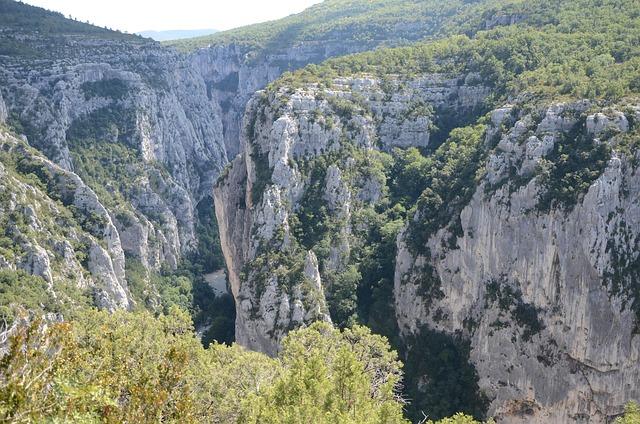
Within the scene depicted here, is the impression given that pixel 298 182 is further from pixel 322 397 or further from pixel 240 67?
pixel 240 67

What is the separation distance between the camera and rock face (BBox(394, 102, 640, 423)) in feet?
151

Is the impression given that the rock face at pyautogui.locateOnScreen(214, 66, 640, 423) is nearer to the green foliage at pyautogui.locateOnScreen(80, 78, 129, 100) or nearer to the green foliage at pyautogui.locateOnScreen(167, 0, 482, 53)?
the green foliage at pyautogui.locateOnScreen(80, 78, 129, 100)

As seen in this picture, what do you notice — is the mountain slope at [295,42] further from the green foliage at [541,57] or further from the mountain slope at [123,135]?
the green foliage at [541,57]

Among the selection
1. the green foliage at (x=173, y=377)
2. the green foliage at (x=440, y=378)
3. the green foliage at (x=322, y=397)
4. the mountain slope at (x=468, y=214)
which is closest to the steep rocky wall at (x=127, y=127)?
the mountain slope at (x=468, y=214)

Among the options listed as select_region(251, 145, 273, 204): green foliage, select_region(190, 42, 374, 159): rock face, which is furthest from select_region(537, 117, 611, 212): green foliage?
select_region(190, 42, 374, 159): rock face

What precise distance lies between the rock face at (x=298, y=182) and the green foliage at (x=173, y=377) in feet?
50.4

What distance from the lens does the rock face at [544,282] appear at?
46.0 meters

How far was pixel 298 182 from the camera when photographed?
6588 centimetres

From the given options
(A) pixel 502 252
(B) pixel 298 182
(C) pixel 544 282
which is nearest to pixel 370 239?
(B) pixel 298 182

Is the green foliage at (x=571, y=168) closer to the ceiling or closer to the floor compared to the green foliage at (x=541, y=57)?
closer to the floor

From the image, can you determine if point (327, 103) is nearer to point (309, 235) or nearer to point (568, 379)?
point (309, 235)

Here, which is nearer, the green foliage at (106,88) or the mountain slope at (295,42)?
the green foliage at (106,88)

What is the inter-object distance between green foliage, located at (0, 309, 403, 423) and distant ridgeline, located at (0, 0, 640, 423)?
11cm

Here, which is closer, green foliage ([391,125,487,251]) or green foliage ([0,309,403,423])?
green foliage ([0,309,403,423])
